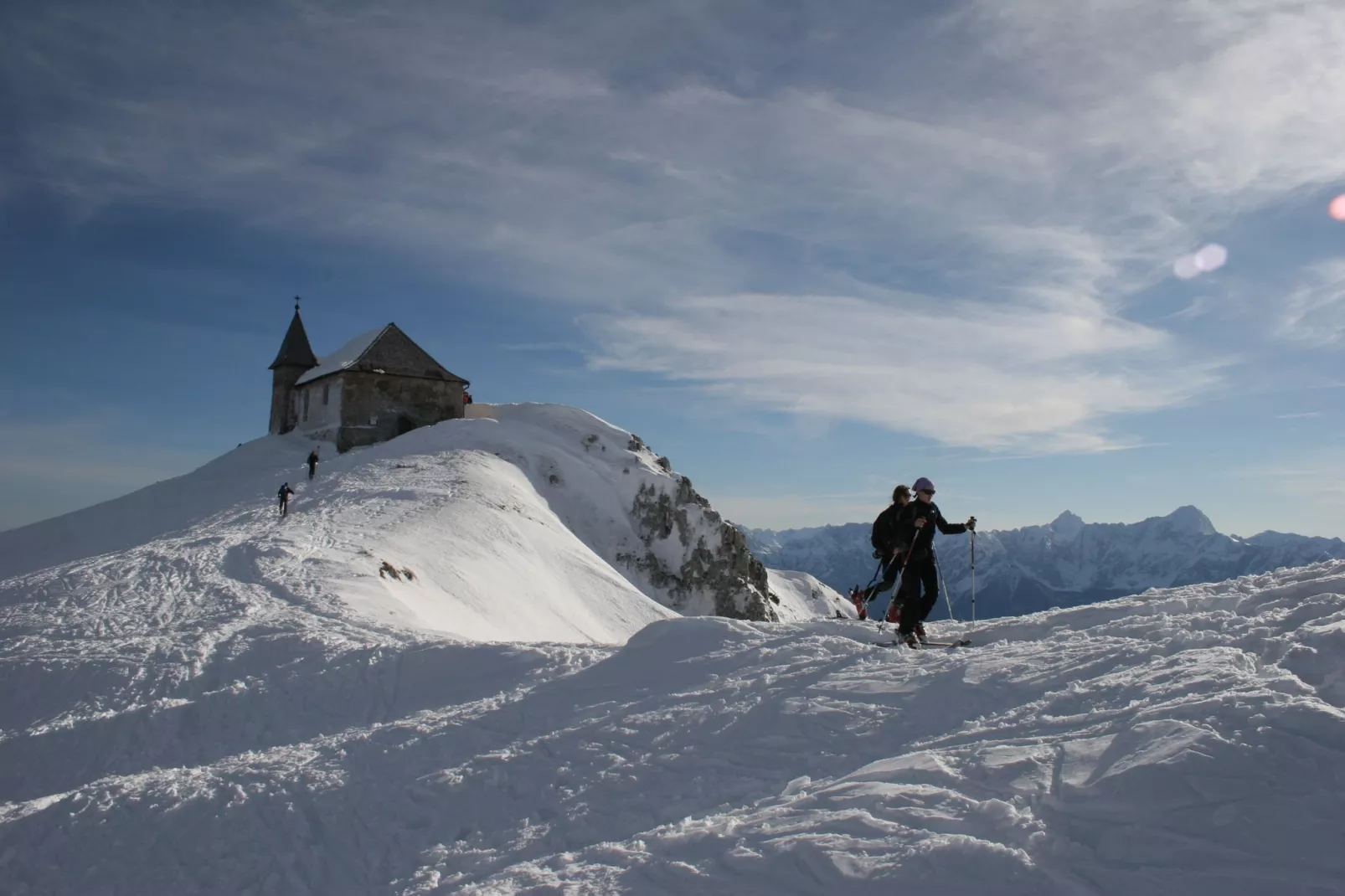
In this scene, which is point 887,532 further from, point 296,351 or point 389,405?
point 296,351

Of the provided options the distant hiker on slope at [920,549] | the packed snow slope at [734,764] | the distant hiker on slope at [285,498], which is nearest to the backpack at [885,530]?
the distant hiker on slope at [920,549]

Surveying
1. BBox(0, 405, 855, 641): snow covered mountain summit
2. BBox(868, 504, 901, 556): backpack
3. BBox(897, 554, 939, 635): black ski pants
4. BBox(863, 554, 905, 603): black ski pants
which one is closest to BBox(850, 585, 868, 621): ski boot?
BBox(863, 554, 905, 603): black ski pants

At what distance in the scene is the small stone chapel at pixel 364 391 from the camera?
160ft

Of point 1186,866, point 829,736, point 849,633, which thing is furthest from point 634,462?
point 1186,866

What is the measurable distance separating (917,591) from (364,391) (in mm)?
43220

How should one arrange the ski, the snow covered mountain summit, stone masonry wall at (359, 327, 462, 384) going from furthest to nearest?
stone masonry wall at (359, 327, 462, 384) < the snow covered mountain summit < the ski

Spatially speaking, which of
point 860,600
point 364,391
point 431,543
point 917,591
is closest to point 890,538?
point 917,591

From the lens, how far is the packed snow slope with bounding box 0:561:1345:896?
17.9 ft

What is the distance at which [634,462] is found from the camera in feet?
173

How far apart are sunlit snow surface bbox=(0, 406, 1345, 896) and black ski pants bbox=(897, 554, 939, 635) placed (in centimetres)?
74

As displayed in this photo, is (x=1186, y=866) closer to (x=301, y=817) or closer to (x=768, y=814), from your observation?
(x=768, y=814)

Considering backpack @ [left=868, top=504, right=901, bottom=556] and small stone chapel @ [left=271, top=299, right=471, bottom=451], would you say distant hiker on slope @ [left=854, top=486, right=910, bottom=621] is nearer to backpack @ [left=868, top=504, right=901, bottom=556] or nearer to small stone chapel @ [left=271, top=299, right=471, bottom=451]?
backpack @ [left=868, top=504, right=901, bottom=556]

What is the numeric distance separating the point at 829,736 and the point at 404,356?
4755 cm

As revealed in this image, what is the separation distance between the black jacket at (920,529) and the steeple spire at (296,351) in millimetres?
51994
